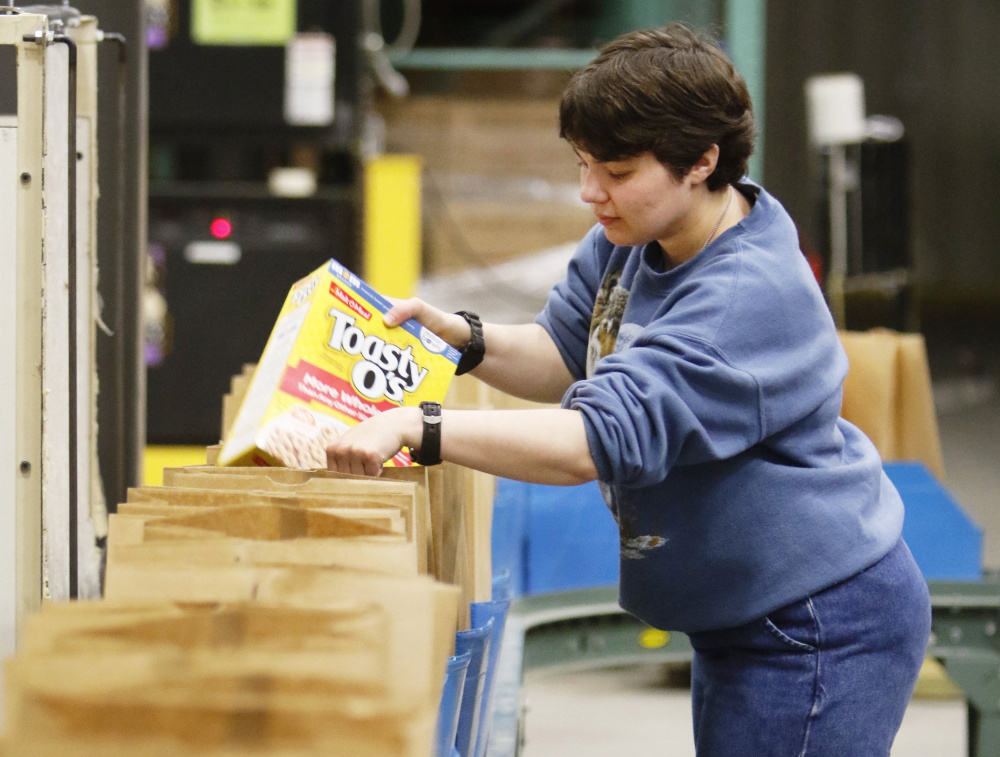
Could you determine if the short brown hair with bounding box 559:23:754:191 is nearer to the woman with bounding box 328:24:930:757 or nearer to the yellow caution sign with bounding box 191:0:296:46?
the woman with bounding box 328:24:930:757

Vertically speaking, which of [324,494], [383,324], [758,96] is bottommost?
[324,494]

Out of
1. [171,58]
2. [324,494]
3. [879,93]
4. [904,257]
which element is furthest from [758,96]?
[879,93]

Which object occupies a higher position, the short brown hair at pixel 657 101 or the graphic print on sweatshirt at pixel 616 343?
the short brown hair at pixel 657 101

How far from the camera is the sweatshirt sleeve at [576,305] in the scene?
5.40 feet

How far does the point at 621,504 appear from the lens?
56.6 inches

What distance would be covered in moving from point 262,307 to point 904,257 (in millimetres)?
3001

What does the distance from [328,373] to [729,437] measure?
0.45 metres

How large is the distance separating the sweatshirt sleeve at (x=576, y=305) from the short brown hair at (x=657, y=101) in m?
0.33

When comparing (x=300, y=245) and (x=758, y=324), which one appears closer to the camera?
(x=758, y=324)

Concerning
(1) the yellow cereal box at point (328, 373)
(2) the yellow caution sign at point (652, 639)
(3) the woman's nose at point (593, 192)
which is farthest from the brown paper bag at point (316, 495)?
(2) the yellow caution sign at point (652, 639)

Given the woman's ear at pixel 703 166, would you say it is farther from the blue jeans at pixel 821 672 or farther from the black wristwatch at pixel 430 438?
the blue jeans at pixel 821 672

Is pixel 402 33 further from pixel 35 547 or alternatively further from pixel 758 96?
pixel 35 547

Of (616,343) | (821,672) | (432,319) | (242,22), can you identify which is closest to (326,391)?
(432,319)

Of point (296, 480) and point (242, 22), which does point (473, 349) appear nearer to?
point (296, 480)
